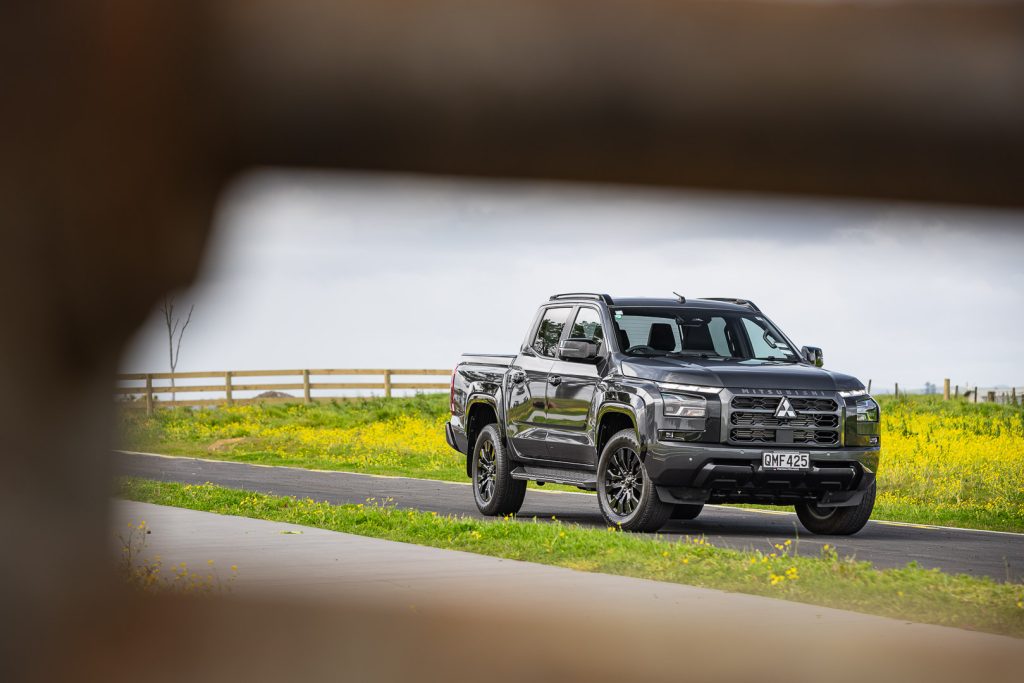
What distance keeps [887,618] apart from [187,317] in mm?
6911

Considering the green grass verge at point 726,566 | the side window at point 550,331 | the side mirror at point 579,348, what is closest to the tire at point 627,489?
the green grass verge at point 726,566

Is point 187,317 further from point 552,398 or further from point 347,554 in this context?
point 552,398

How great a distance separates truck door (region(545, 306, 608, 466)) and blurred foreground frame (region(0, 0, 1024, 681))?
11472 mm

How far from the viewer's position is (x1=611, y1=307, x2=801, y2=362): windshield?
1373 cm

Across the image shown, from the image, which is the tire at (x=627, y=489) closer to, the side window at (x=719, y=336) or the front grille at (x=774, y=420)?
the front grille at (x=774, y=420)

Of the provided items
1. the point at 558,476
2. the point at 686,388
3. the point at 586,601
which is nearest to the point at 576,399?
the point at 558,476

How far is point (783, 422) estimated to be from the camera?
12539 mm

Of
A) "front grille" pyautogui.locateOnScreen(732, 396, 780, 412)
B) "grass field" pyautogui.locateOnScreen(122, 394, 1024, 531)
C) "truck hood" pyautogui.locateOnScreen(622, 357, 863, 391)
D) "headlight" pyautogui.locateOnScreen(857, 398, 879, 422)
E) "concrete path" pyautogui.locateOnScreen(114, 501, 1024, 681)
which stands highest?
"truck hood" pyautogui.locateOnScreen(622, 357, 863, 391)

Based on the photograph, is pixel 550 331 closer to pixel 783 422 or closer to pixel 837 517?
pixel 783 422

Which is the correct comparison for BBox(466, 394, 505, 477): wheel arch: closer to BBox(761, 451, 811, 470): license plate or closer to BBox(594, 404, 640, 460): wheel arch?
BBox(594, 404, 640, 460): wheel arch

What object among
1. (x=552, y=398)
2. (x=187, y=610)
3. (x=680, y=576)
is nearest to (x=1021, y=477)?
(x=552, y=398)

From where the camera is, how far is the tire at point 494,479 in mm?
14797

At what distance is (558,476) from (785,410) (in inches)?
99.1

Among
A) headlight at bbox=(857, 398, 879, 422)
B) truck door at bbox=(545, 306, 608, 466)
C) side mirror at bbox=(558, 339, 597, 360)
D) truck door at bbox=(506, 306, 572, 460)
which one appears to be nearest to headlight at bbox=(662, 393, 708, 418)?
side mirror at bbox=(558, 339, 597, 360)
